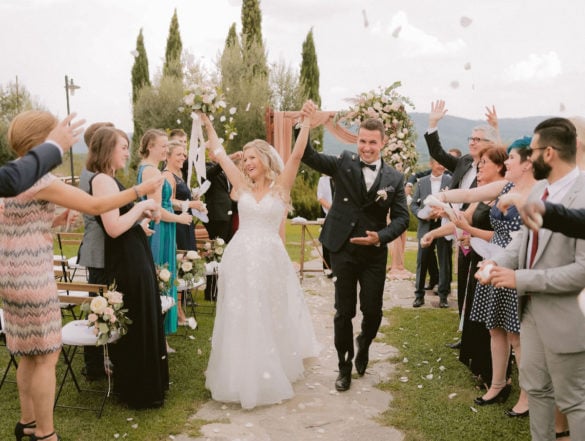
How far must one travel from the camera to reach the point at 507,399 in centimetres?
448

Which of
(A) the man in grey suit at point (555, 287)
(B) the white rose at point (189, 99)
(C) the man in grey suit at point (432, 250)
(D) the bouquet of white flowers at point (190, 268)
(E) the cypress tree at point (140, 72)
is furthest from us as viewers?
(E) the cypress tree at point (140, 72)

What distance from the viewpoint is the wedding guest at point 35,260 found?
3.10m

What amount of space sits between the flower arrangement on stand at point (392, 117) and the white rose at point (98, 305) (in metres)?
5.30

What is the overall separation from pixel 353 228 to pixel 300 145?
83 centimetres

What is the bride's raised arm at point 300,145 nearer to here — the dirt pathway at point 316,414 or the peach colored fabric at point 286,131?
the dirt pathway at point 316,414

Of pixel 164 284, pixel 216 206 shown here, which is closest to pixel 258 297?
pixel 164 284

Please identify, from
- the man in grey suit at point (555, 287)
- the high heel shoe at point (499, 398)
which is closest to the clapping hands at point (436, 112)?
the high heel shoe at point (499, 398)

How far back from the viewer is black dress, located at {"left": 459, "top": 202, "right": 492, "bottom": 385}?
4.57 meters

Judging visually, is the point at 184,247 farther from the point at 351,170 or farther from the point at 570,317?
the point at 570,317

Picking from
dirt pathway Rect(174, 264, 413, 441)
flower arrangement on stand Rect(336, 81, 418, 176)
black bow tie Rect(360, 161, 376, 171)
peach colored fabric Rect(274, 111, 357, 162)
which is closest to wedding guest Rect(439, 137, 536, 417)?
black bow tie Rect(360, 161, 376, 171)

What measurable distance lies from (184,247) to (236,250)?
2.33 m

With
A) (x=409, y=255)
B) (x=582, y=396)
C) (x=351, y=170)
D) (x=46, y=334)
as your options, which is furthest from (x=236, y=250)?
(x=409, y=255)

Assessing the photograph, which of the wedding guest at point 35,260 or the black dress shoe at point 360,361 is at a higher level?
the wedding guest at point 35,260

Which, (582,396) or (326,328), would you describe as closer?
(582,396)
